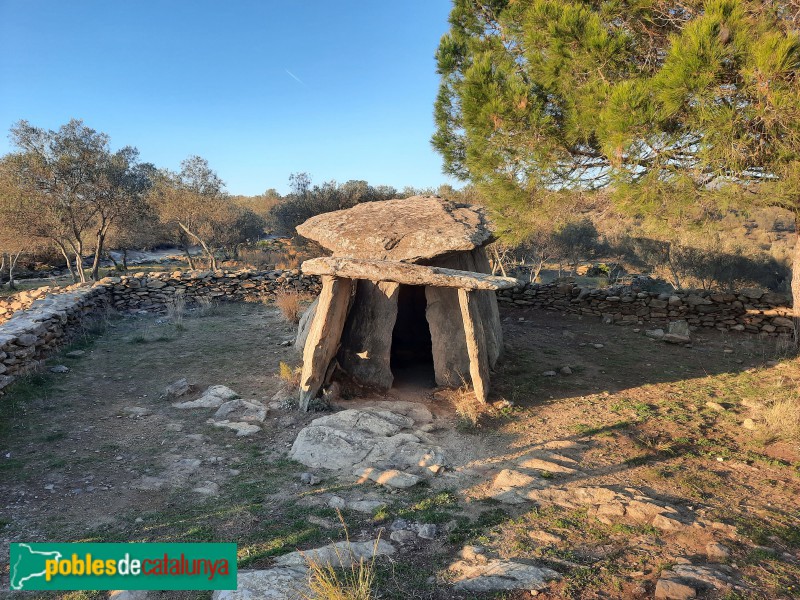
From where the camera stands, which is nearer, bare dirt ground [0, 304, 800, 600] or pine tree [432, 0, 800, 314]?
bare dirt ground [0, 304, 800, 600]

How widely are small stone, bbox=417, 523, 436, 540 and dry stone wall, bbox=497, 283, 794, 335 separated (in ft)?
26.0

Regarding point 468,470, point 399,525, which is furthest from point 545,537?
point 468,470

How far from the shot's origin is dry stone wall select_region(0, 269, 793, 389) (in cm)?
668

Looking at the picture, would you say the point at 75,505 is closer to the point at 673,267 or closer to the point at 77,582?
the point at 77,582

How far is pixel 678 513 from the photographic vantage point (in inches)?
125

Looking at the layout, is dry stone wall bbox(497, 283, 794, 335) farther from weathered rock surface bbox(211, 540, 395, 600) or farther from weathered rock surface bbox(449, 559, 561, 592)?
weathered rock surface bbox(211, 540, 395, 600)

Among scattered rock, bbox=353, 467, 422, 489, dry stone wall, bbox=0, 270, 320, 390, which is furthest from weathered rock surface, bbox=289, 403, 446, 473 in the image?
dry stone wall, bbox=0, 270, 320, 390

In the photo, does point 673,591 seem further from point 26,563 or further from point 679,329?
point 679,329

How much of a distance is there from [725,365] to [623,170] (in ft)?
13.8

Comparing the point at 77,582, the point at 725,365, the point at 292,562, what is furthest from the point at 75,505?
the point at 725,365

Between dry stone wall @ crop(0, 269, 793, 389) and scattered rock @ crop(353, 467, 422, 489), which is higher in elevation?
dry stone wall @ crop(0, 269, 793, 389)

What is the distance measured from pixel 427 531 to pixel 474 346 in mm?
2788

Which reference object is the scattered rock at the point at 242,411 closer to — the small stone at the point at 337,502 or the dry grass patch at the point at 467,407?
the small stone at the point at 337,502

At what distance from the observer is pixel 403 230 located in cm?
648
